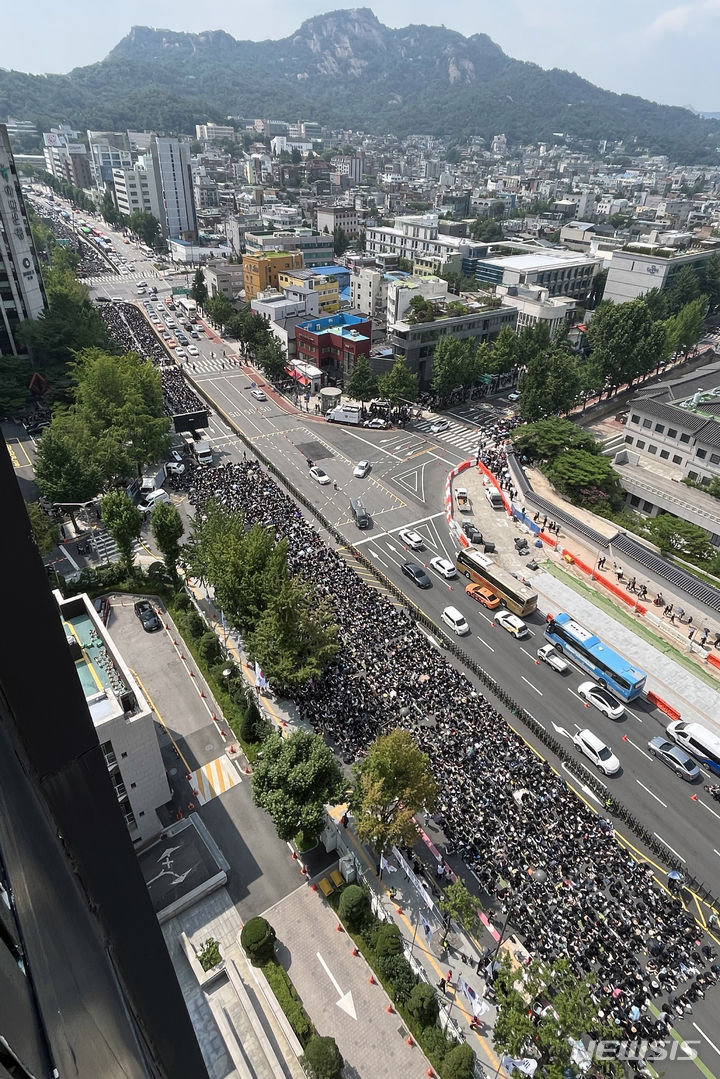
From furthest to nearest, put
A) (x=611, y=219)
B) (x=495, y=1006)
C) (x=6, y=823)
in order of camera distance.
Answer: (x=611, y=219) → (x=495, y=1006) → (x=6, y=823)

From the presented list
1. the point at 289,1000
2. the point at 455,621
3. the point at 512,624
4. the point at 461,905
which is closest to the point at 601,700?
the point at 512,624

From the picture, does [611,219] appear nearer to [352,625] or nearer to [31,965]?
[352,625]

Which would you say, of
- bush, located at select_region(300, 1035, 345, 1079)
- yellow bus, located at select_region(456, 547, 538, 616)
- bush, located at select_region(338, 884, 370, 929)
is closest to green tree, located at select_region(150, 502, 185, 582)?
yellow bus, located at select_region(456, 547, 538, 616)

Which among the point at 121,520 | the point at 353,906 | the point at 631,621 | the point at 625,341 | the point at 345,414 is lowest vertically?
the point at 631,621

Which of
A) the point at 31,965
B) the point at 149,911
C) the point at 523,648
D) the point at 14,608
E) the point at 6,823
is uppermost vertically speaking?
the point at 14,608

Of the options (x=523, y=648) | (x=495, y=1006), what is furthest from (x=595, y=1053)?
(x=523, y=648)

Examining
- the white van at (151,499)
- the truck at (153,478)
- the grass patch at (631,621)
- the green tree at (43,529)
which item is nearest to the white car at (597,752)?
the grass patch at (631,621)

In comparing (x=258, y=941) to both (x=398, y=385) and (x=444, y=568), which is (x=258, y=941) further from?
(x=398, y=385)
